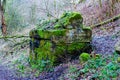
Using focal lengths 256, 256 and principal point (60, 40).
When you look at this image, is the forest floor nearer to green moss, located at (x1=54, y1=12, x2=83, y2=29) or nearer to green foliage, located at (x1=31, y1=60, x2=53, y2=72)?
green foliage, located at (x1=31, y1=60, x2=53, y2=72)

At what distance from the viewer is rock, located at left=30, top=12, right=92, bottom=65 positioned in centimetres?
1069

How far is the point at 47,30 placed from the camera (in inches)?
433

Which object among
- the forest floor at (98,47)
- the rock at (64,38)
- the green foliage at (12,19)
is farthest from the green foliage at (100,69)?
the green foliage at (12,19)

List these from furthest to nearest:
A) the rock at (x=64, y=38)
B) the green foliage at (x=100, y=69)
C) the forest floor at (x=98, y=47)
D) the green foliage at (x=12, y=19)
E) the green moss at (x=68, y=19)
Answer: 1. the green foliage at (x=12, y=19)
2. the green moss at (x=68, y=19)
3. the rock at (x=64, y=38)
4. the forest floor at (x=98, y=47)
5. the green foliage at (x=100, y=69)

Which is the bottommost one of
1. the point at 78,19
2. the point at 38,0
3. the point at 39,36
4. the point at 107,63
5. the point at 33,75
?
the point at 33,75

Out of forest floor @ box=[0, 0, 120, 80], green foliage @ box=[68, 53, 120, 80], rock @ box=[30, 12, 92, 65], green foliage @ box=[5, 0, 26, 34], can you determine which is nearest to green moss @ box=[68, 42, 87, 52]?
rock @ box=[30, 12, 92, 65]

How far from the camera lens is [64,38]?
10.7 metres

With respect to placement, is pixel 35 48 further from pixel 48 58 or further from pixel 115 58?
pixel 115 58

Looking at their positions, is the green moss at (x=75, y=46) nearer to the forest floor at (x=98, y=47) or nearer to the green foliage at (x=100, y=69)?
the forest floor at (x=98, y=47)

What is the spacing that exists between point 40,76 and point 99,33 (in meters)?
5.33

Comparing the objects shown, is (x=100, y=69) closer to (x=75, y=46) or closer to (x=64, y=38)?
(x=75, y=46)

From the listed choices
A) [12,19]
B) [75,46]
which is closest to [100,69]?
[75,46]

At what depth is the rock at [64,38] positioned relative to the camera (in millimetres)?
10688

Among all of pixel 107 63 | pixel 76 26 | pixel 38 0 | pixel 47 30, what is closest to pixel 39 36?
pixel 47 30
